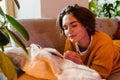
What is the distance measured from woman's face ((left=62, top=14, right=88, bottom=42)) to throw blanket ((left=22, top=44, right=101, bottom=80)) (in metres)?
0.31

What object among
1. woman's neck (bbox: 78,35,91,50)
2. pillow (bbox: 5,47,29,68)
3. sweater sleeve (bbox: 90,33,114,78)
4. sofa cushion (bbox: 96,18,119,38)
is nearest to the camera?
pillow (bbox: 5,47,29,68)

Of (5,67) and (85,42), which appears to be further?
(85,42)

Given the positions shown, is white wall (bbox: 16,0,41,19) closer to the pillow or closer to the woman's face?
the woman's face

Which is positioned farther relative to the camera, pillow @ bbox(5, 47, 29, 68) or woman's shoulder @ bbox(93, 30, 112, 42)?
woman's shoulder @ bbox(93, 30, 112, 42)

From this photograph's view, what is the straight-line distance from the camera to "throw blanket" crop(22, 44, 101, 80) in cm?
99

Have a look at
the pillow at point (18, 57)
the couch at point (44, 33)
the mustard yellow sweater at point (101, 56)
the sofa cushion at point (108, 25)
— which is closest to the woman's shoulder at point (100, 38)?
the mustard yellow sweater at point (101, 56)

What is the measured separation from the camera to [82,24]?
1.44m

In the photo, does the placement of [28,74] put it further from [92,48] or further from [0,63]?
[92,48]

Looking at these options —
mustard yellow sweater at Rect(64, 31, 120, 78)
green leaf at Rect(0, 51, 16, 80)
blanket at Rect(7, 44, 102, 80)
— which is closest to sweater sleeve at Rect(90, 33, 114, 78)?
mustard yellow sweater at Rect(64, 31, 120, 78)

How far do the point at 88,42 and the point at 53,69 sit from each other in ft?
1.76

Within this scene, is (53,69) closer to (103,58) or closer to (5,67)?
(5,67)

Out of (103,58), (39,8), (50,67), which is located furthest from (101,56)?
(39,8)

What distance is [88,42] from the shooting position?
1496mm

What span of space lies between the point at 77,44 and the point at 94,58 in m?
0.21
